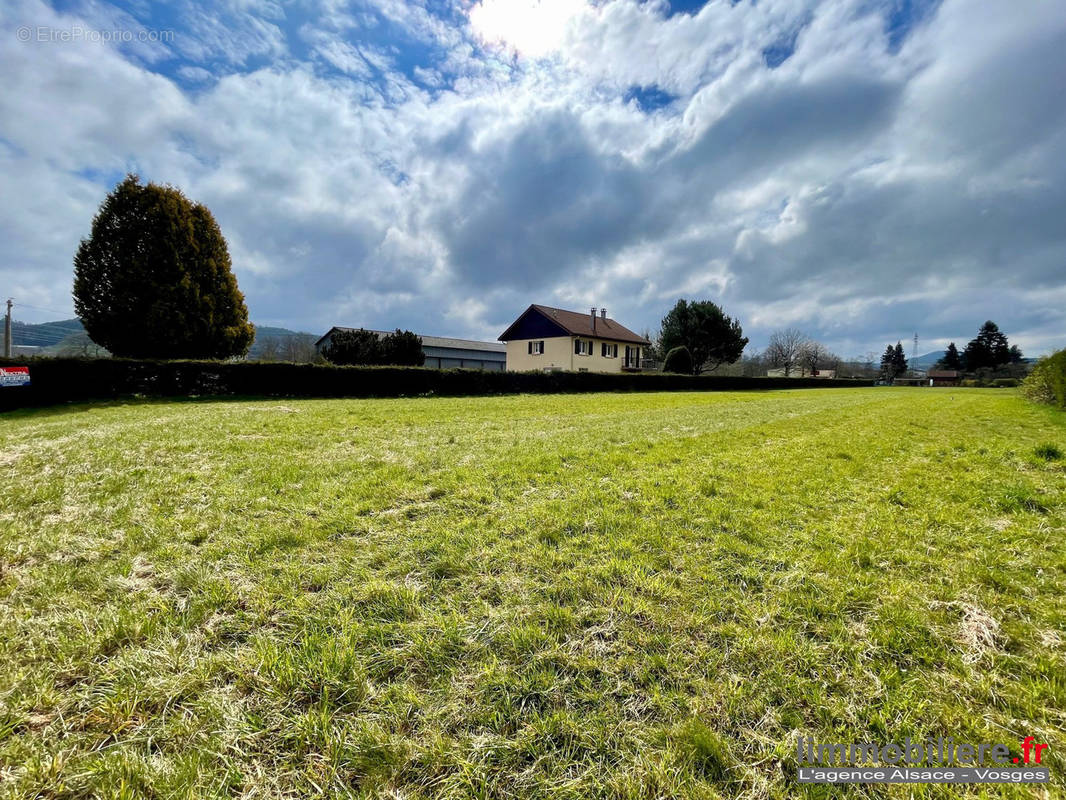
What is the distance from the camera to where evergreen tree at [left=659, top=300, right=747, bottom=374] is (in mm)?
44219

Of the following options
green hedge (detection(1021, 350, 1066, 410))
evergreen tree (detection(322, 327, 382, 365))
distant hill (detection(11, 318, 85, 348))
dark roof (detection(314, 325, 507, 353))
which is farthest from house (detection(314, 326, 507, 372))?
distant hill (detection(11, 318, 85, 348))

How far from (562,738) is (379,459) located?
4.69m

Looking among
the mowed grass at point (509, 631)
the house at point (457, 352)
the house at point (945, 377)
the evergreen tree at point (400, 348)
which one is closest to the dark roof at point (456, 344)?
the house at point (457, 352)

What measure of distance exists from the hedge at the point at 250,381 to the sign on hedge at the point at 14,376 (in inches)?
16.8

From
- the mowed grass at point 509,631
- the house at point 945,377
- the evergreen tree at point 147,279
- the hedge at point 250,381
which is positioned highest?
the evergreen tree at point 147,279

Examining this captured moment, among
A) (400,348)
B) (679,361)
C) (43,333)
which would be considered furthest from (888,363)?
(43,333)

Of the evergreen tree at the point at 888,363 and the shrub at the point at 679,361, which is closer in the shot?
the shrub at the point at 679,361

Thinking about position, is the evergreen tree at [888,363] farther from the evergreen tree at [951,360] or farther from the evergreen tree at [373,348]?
the evergreen tree at [373,348]

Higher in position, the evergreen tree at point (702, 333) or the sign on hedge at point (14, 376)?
the evergreen tree at point (702, 333)

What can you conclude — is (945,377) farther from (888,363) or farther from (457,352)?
(457,352)

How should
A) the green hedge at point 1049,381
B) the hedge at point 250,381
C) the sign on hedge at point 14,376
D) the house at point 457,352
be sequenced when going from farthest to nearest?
1. the house at point 457,352
2. the hedge at point 250,381
3. the green hedge at point 1049,381
4. the sign on hedge at point 14,376

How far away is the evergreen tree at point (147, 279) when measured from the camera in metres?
17.9

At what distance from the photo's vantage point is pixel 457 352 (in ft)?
172

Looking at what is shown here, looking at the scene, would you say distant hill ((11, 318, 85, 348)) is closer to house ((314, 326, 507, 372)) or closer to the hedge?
house ((314, 326, 507, 372))
